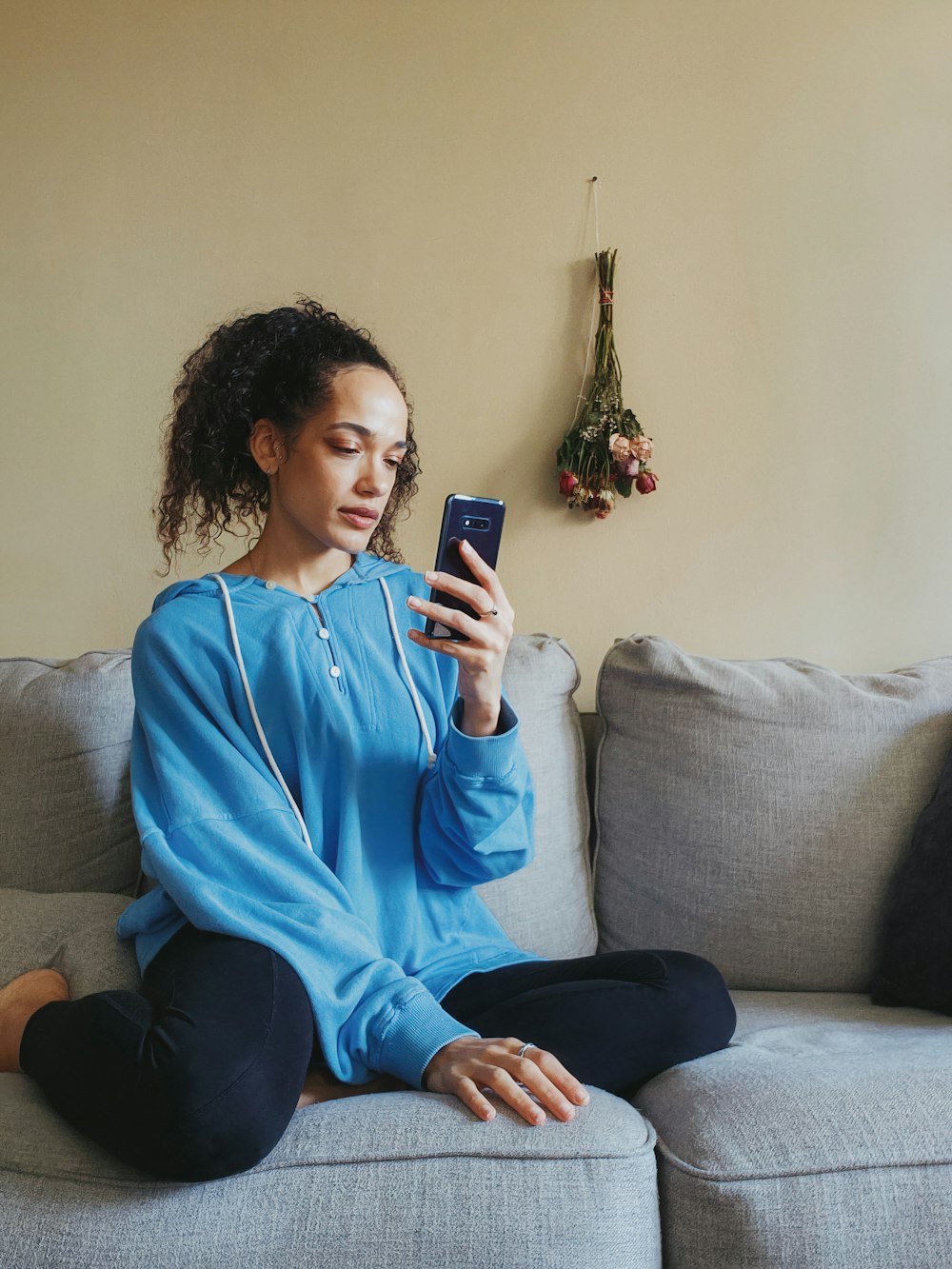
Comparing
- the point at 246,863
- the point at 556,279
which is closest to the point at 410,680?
the point at 246,863

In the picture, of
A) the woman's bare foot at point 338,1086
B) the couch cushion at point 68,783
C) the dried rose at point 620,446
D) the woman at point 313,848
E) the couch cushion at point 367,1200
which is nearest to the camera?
the couch cushion at point 367,1200

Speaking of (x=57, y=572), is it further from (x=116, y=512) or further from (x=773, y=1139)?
(x=773, y=1139)

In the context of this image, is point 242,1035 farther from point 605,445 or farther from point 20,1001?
point 605,445

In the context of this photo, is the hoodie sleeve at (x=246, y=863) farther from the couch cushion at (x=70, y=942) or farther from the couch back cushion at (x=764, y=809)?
the couch back cushion at (x=764, y=809)

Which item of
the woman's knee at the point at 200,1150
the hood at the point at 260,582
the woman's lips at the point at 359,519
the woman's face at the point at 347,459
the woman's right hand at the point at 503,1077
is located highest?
the woman's face at the point at 347,459

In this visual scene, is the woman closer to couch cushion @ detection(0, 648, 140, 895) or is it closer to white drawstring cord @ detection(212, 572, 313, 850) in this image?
white drawstring cord @ detection(212, 572, 313, 850)

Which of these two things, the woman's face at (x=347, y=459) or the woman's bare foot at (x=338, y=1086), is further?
the woman's face at (x=347, y=459)

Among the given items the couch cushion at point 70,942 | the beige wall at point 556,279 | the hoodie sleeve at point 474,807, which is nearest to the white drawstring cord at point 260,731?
the hoodie sleeve at point 474,807

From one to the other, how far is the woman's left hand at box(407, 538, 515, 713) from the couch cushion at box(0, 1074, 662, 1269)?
1.42 ft

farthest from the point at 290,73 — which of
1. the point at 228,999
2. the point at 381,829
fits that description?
the point at 228,999

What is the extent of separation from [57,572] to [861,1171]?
164 cm

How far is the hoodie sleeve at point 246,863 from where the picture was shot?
1106 millimetres

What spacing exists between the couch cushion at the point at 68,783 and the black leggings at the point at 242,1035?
0.39 meters

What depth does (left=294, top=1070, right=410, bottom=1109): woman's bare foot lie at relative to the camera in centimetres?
112
